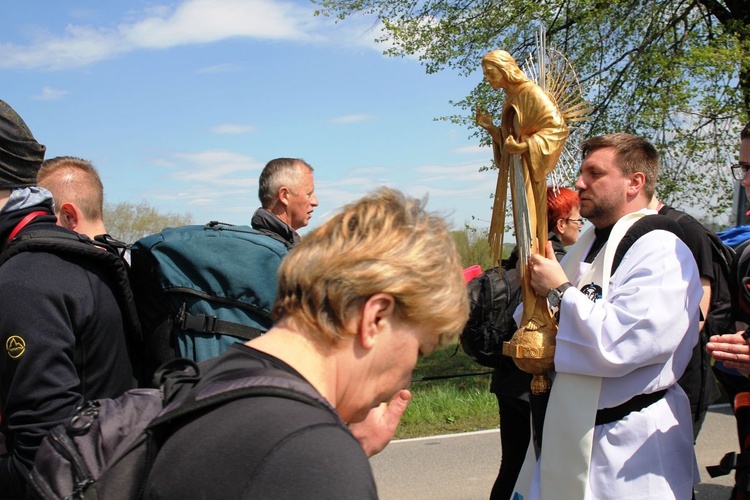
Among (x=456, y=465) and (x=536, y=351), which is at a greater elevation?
(x=536, y=351)

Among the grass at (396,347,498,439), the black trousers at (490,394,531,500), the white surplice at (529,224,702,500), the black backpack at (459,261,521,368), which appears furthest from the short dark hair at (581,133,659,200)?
the grass at (396,347,498,439)

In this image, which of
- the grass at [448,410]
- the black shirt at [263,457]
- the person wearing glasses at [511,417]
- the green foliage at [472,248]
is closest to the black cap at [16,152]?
the black shirt at [263,457]

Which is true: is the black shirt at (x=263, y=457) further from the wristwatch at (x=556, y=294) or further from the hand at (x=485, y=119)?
the hand at (x=485, y=119)

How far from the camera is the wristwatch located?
2.80 m

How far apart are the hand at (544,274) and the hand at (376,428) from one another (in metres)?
1.26

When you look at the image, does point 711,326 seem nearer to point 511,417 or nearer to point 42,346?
point 511,417

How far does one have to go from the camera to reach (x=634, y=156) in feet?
10.2

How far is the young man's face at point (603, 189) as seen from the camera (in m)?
3.11

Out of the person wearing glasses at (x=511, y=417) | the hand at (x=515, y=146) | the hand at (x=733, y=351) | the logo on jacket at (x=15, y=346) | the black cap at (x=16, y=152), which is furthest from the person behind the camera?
the person wearing glasses at (x=511, y=417)

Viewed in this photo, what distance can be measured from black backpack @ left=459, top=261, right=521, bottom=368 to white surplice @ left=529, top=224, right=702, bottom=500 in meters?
1.10

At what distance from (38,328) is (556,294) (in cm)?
185

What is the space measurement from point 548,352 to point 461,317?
1.54m

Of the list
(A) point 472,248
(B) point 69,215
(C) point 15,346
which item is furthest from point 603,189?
(A) point 472,248

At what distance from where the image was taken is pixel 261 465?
1.07m
